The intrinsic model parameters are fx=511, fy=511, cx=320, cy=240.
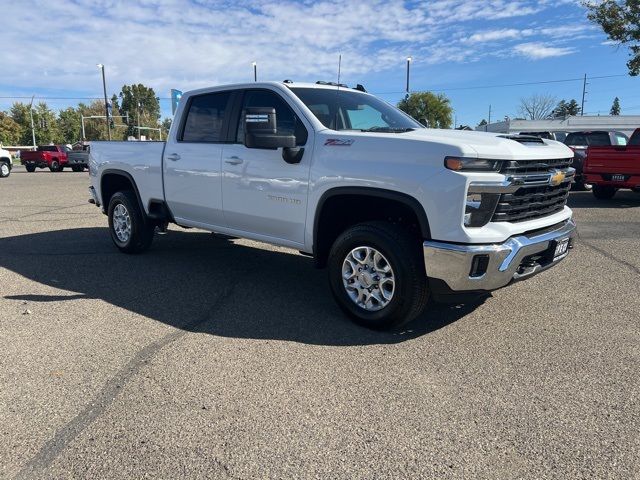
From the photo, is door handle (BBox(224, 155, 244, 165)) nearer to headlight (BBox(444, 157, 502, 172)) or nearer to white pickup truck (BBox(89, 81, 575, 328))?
white pickup truck (BBox(89, 81, 575, 328))

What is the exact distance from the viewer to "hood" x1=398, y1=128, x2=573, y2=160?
359 centimetres

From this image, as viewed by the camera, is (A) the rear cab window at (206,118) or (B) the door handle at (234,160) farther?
(A) the rear cab window at (206,118)

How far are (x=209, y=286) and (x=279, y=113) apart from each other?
2.00 m

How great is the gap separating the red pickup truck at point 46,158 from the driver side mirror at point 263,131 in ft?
107

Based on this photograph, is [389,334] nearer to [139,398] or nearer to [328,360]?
[328,360]

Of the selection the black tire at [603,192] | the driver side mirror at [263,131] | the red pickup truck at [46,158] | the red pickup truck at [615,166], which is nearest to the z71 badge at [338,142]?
the driver side mirror at [263,131]

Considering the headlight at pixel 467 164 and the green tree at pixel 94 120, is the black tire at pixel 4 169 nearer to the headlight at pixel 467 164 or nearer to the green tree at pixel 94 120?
the headlight at pixel 467 164

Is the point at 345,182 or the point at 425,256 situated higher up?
the point at 345,182

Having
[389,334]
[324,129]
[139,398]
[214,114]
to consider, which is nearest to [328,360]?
[389,334]

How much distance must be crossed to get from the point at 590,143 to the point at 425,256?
15409mm

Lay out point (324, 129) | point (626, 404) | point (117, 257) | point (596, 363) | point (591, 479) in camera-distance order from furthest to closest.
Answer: point (117, 257) → point (324, 129) → point (596, 363) → point (626, 404) → point (591, 479)

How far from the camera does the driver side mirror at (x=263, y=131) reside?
13.9 feet

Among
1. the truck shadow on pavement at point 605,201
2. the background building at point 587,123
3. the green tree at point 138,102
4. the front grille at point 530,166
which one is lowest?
the truck shadow on pavement at point 605,201

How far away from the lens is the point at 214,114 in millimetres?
5590
